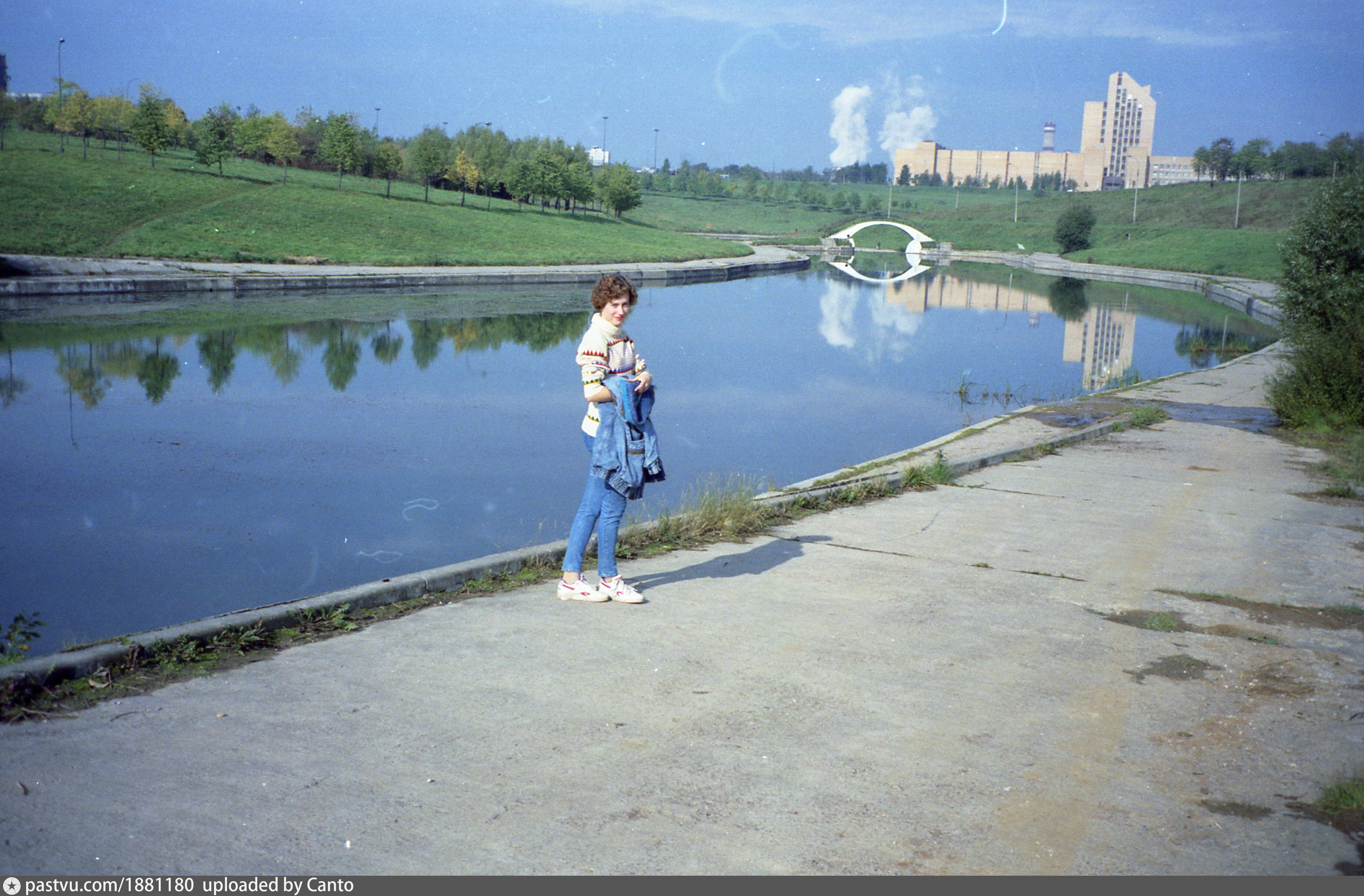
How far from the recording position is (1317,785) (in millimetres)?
4363

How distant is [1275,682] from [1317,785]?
4.17 ft

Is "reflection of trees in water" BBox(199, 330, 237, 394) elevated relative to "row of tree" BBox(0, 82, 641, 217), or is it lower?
lower

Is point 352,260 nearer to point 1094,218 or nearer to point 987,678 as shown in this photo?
point 987,678

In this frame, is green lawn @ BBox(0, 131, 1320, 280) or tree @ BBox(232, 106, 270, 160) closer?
green lawn @ BBox(0, 131, 1320, 280)

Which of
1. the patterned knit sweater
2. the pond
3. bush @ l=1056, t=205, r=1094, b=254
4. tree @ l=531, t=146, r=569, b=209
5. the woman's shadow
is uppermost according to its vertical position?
tree @ l=531, t=146, r=569, b=209

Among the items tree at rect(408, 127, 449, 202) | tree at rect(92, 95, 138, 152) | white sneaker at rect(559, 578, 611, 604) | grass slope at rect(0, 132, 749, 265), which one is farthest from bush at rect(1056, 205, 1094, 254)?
white sneaker at rect(559, 578, 611, 604)

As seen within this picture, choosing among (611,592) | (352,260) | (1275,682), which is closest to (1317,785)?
(1275,682)

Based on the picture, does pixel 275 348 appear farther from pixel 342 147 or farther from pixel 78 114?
pixel 78 114

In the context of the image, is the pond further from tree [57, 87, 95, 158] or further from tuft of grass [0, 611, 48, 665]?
tree [57, 87, 95, 158]

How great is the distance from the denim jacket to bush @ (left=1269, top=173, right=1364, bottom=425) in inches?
467

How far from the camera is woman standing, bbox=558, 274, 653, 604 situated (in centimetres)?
631

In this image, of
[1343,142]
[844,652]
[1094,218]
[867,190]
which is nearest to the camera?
[844,652]

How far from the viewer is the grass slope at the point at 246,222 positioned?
36.4 meters

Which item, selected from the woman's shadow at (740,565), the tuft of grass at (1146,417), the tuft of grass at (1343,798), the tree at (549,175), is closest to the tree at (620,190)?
the tree at (549,175)
